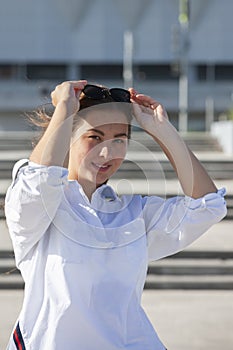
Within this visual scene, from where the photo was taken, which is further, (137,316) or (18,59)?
(18,59)

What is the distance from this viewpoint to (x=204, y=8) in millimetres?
57812

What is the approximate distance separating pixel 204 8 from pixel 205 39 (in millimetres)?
2094

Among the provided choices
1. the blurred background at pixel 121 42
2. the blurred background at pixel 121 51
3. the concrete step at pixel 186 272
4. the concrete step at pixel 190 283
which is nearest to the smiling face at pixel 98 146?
the concrete step at pixel 186 272

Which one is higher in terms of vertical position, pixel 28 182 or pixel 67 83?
pixel 67 83

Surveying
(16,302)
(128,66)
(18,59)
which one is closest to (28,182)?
(16,302)

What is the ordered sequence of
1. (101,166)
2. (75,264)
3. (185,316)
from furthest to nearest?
(185,316) < (101,166) < (75,264)

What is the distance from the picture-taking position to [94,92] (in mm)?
1982

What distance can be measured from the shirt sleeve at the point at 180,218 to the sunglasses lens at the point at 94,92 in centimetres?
28

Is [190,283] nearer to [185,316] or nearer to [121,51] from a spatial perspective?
[185,316]

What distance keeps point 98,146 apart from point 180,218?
0.90 feet

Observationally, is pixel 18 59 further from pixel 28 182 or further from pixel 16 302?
pixel 28 182

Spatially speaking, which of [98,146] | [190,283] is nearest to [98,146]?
[98,146]

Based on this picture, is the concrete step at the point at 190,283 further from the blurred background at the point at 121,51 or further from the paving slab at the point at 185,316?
the blurred background at the point at 121,51

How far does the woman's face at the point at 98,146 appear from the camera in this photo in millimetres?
1954
